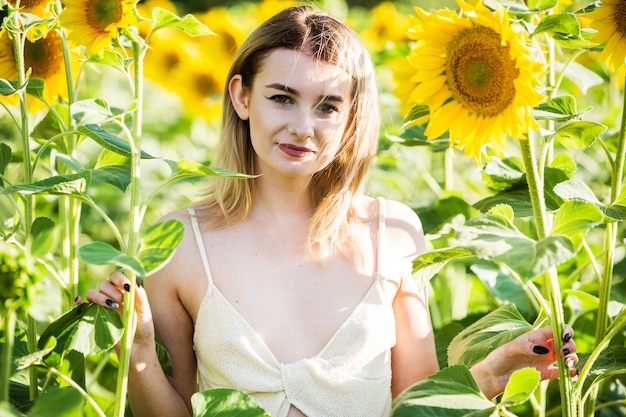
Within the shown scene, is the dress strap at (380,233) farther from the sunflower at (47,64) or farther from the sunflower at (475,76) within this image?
the sunflower at (47,64)

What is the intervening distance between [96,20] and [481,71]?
0.46 meters

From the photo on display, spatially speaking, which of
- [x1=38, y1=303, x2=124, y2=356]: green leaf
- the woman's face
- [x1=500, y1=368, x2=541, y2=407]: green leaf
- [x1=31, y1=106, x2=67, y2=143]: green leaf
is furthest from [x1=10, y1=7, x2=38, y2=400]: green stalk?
[x1=500, y1=368, x2=541, y2=407]: green leaf

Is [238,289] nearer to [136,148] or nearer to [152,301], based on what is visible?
[152,301]

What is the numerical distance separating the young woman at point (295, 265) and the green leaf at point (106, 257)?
0.31 meters

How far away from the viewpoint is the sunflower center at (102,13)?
1.01 metres

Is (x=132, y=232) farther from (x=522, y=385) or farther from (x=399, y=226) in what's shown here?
(x=399, y=226)

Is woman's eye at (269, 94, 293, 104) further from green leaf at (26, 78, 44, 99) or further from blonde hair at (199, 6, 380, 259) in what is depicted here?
green leaf at (26, 78, 44, 99)

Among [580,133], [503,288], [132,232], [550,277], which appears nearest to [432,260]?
[550,277]

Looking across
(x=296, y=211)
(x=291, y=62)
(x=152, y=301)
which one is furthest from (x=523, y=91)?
(x=152, y=301)

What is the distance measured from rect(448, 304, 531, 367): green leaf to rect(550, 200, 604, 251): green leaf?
0.21m

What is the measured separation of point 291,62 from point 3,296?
65 centimetres

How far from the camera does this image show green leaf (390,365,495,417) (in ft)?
3.06

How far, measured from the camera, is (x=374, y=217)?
1.44 meters

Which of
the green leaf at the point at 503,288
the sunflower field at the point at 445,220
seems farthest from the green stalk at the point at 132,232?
the green leaf at the point at 503,288
